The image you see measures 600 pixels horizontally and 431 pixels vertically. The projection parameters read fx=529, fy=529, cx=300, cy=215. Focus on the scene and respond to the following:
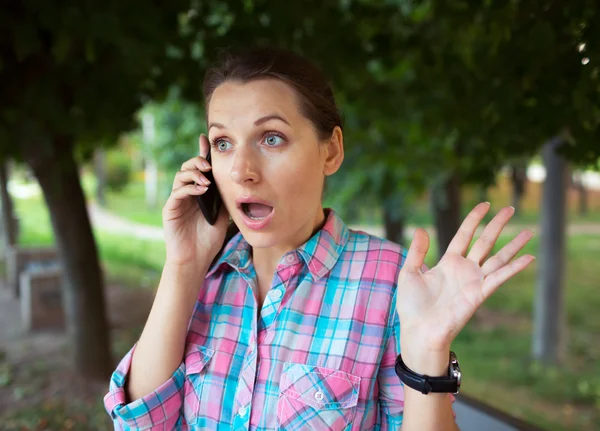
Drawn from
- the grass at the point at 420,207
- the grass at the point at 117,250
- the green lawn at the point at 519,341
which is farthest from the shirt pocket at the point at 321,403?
the grass at the point at 117,250

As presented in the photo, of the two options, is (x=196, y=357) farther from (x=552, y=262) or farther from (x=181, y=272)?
(x=552, y=262)

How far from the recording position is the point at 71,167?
10.0 ft

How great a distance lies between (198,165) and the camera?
1.30 m

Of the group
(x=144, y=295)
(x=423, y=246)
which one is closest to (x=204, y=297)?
(x=423, y=246)

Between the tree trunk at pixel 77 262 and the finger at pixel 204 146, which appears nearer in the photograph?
the finger at pixel 204 146

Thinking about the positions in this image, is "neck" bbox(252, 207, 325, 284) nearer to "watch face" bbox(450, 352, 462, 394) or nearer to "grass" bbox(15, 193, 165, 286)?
"watch face" bbox(450, 352, 462, 394)

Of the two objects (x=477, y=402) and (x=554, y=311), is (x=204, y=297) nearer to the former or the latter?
(x=477, y=402)

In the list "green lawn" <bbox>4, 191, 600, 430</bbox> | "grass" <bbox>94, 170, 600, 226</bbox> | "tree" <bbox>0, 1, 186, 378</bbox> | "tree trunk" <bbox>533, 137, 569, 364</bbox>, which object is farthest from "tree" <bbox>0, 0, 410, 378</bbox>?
"tree trunk" <bbox>533, 137, 569, 364</bbox>

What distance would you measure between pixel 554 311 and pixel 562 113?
340 cm

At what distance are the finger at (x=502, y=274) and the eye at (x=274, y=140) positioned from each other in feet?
1.75

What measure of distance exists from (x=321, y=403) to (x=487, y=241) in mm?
511

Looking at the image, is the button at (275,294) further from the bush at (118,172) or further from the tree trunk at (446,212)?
the bush at (118,172)

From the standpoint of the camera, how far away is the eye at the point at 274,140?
1209 millimetres

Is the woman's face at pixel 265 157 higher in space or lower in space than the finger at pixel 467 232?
higher
